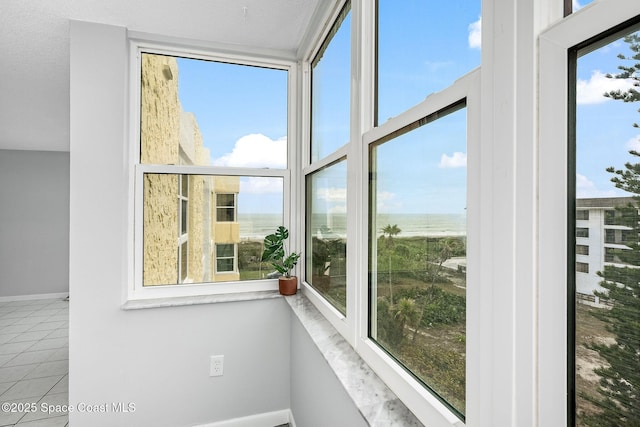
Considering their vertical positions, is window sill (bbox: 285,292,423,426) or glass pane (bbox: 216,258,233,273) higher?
glass pane (bbox: 216,258,233,273)

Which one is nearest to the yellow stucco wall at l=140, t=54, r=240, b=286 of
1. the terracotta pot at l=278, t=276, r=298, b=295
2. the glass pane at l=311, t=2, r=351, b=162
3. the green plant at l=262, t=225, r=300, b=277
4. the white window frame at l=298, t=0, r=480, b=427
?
the green plant at l=262, t=225, r=300, b=277

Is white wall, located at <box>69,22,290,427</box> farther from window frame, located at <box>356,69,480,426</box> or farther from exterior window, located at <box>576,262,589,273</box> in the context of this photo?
exterior window, located at <box>576,262,589,273</box>

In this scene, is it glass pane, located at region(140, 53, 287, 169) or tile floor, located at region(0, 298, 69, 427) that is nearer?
glass pane, located at region(140, 53, 287, 169)

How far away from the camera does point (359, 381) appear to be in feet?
3.63

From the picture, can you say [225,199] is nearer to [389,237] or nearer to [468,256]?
[389,237]

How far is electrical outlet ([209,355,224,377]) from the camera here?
2.09 meters

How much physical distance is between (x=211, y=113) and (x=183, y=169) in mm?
444

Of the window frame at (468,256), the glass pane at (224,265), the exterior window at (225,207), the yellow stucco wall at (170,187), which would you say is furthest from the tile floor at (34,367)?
the window frame at (468,256)

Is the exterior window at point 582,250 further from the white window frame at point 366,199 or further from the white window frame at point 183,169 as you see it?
the white window frame at point 183,169

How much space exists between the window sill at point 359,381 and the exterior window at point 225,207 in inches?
38.5

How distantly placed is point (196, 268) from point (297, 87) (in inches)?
58.5

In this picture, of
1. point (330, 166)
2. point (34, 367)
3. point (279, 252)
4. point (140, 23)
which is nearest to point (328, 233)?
point (330, 166)

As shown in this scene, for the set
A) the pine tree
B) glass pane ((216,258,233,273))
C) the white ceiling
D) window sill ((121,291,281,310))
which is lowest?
window sill ((121,291,281,310))

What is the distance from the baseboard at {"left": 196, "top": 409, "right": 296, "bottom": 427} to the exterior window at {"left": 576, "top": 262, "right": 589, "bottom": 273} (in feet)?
6.82
